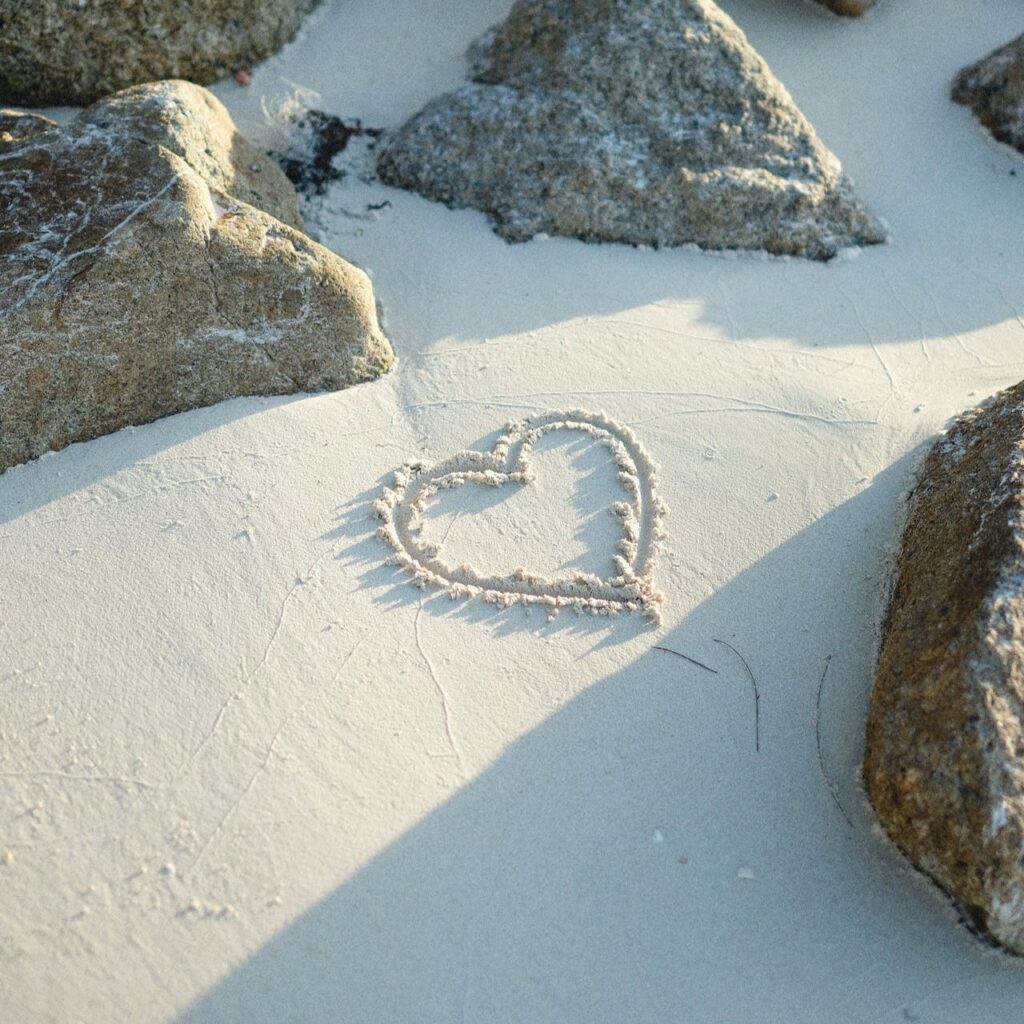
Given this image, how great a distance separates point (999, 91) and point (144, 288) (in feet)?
12.4

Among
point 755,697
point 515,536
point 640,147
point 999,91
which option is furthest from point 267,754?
point 999,91

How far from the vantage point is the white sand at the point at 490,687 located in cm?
228

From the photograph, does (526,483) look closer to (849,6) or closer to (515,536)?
(515,536)

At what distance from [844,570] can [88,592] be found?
2076 mm

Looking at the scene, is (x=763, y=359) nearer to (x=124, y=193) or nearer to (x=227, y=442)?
(x=227, y=442)

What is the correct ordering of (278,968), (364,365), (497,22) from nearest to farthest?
(278,968)
(364,365)
(497,22)

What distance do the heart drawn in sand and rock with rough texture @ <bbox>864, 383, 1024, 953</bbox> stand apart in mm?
679

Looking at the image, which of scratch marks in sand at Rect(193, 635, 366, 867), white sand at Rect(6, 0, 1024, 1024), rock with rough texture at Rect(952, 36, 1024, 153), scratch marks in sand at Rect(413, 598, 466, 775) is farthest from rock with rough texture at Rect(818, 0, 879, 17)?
scratch marks in sand at Rect(193, 635, 366, 867)

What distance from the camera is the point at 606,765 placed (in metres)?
2.59

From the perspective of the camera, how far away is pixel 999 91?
469cm

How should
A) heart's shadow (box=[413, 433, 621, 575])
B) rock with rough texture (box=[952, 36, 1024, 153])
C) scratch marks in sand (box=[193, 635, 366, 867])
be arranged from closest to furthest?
scratch marks in sand (box=[193, 635, 366, 867]), heart's shadow (box=[413, 433, 621, 575]), rock with rough texture (box=[952, 36, 1024, 153])

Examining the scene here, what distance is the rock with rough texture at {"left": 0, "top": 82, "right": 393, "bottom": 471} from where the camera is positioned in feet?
10.1

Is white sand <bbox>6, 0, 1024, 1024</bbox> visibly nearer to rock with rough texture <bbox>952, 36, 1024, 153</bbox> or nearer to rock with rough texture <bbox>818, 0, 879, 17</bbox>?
rock with rough texture <bbox>952, 36, 1024, 153</bbox>

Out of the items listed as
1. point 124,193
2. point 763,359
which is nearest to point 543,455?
point 763,359
